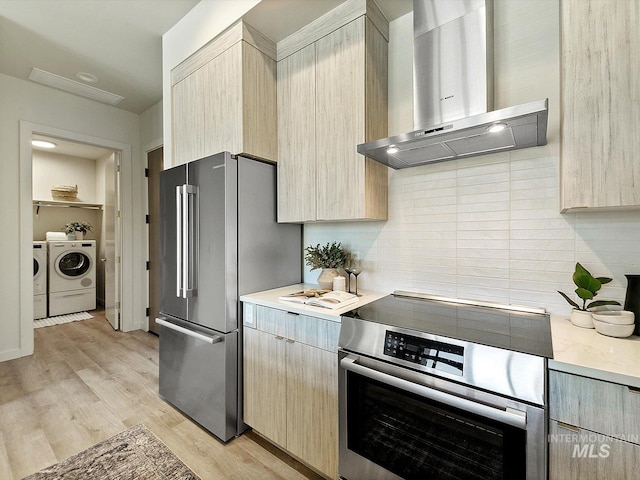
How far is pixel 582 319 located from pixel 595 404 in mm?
507

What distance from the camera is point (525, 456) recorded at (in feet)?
3.22

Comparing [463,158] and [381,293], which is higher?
[463,158]

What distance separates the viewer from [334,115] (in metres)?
1.87

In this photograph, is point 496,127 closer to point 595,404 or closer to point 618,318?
point 618,318

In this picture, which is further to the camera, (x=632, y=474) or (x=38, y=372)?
(x=38, y=372)

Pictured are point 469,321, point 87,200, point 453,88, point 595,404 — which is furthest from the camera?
point 87,200

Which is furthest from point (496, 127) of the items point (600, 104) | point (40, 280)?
point (40, 280)

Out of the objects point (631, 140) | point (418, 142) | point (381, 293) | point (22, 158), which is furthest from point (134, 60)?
point (631, 140)

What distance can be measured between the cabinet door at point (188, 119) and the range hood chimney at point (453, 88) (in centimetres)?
139

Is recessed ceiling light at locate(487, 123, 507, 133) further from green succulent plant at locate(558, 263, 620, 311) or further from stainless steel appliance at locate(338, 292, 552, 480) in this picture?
stainless steel appliance at locate(338, 292, 552, 480)

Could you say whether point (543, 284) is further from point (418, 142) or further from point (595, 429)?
point (418, 142)

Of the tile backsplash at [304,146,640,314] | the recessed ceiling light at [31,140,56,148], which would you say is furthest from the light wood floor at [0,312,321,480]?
the recessed ceiling light at [31,140,56,148]

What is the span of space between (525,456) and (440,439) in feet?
0.94

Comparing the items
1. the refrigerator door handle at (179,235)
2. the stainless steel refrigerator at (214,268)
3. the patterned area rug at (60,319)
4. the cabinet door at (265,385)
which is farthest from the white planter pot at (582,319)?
the patterned area rug at (60,319)
